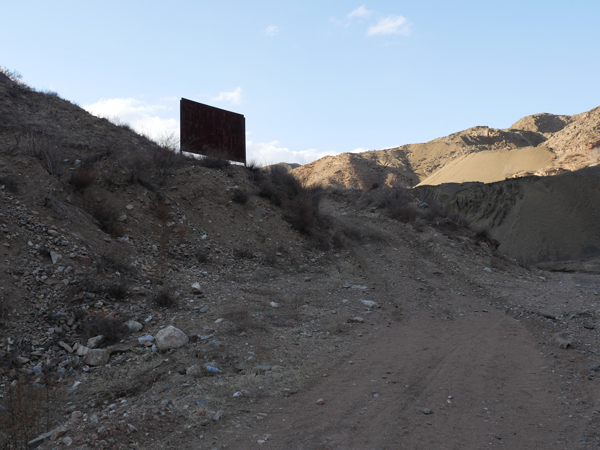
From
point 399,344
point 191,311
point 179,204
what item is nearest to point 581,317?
point 399,344

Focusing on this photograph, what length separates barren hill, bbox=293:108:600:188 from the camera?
28.3 metres

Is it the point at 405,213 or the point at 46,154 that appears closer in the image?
the point at 46,154

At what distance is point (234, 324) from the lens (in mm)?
5926

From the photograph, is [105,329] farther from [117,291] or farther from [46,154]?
[46,154]

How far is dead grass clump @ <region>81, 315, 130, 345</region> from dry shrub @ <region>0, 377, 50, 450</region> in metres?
1.13

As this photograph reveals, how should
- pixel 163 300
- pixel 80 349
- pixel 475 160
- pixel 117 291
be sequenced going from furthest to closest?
pixel 475 160, pixel 163 300, pixel 117 291, pixel 80 349

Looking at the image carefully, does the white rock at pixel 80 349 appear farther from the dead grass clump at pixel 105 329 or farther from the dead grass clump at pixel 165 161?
the dead grass clump at pixel 165 161

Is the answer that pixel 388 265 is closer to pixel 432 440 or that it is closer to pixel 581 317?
pixel 581 317

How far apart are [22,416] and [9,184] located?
600 cm

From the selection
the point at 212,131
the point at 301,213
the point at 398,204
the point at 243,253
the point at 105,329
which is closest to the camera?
the point at 105,329

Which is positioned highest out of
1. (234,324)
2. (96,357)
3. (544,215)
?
(544,215)

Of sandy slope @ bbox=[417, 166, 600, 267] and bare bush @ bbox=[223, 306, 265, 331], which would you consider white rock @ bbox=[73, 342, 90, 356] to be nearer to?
bare bush @ bbox=[223, 306, 265, 331]

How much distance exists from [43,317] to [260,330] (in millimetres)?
3145

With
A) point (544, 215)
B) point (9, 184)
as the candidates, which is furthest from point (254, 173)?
point (544, 215)
